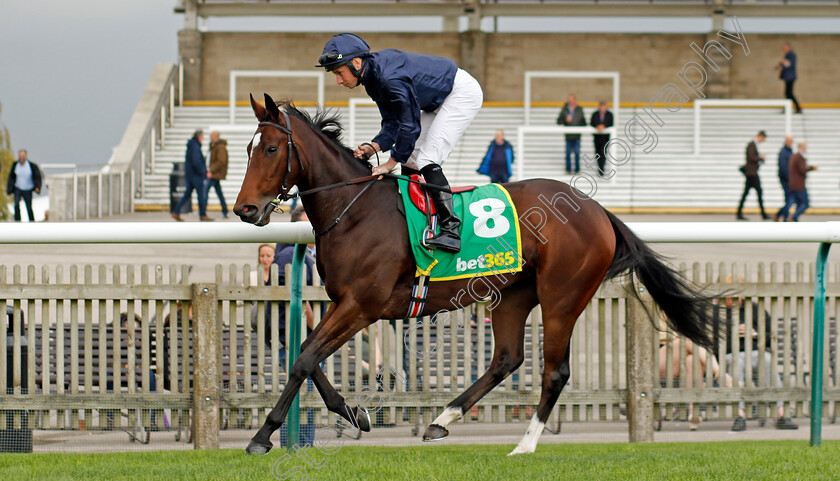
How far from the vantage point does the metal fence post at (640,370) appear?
6719 mm

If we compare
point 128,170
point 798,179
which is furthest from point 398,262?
point 128,170

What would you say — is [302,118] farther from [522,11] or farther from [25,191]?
[522,11]

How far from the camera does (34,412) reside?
6.25m

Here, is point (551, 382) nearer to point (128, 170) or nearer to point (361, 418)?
point (361, 418)

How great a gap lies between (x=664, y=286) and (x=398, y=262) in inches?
Answer: 69.1

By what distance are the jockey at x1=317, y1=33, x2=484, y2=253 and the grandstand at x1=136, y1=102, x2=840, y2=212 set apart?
17.9m

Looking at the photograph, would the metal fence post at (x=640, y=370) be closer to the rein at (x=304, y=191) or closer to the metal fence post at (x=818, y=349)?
the metal fence post at (x=818, y=349)

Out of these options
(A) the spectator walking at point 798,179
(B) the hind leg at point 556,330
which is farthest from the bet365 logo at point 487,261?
(A) the spectator walking at point 798,179

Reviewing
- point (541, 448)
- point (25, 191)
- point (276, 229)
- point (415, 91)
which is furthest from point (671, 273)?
point (25, 191)

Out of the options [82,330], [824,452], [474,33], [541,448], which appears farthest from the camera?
[474,33]

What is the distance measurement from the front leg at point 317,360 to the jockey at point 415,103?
560 millimetres

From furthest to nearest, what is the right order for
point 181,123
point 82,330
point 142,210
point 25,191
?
point 181,123
point 142,210
point 25,191
point 82,330

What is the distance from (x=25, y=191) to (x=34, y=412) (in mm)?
16410

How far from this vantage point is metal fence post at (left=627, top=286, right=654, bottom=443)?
6719 millimetres
